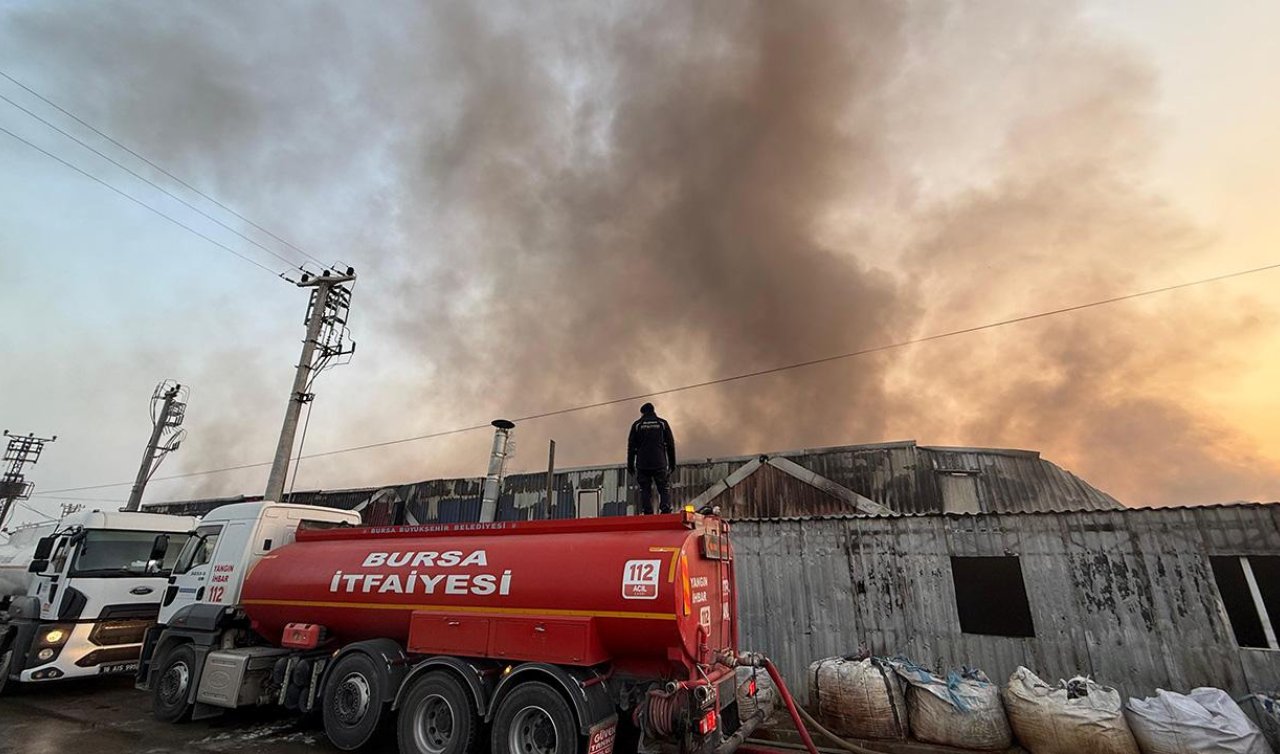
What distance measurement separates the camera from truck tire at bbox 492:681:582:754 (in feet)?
19.5

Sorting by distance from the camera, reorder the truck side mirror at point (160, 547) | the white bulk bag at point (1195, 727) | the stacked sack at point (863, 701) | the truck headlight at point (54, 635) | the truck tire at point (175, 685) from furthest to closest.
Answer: the truck headlight at point (54, 635), the truck side mirror at point (160, 547), the truck tire at point (175, 685), the stacked sack at point (863, 701), the white bulk bag at point (1195, 727)

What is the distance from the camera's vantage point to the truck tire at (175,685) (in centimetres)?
873

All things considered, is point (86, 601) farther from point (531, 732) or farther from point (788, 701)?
point (788, 701)

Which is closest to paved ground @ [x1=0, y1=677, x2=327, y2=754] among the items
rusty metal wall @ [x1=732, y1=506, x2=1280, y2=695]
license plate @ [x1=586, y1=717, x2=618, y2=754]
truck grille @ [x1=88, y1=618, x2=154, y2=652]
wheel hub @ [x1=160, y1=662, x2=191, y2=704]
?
wheel hub @ [x1=160, y1=662, x2=191, y2=704]

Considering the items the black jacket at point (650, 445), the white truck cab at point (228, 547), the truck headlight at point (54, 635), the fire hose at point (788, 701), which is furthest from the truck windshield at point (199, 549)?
the fire hose at point (788, 701)

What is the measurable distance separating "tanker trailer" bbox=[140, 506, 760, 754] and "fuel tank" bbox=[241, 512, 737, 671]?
20mm

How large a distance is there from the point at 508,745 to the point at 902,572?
7707 millimetres

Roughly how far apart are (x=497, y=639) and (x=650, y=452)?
12.0 ft

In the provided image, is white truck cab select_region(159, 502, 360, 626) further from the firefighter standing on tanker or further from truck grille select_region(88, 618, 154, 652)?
the firefighter standing on tanker

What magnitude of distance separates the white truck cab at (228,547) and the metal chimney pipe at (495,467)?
5.36m

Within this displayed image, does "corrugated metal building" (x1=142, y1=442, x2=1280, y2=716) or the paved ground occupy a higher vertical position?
"corrugated metal building" (x1=142, y1=442, x2=1280, y2=716)

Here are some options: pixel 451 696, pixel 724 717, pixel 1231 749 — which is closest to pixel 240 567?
pixel 451 696

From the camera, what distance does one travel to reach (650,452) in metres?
8.94

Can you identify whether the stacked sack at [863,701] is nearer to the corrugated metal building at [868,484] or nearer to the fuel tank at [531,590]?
the fuel tank at [531,590]
